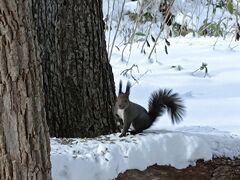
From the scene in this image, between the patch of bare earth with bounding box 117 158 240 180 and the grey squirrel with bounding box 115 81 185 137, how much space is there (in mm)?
299

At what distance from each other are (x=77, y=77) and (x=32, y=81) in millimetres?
1404

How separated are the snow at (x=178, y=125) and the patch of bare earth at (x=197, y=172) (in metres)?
0.03

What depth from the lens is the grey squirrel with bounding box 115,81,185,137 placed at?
3248 mm

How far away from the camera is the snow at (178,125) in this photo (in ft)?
9.57

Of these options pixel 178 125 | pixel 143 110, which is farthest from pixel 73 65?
pixel 178 125

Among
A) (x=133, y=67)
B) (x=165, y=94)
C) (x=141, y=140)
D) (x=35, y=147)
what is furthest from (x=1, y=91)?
(x=133, y=67)

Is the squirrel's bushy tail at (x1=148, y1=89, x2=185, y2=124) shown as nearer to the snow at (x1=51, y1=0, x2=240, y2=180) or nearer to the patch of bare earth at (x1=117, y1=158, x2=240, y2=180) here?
the snow at (x1=51, y1=0, x2=240, y2=180)

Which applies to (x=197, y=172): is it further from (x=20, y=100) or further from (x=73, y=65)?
(x=20, y=100)

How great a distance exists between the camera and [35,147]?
219 cm

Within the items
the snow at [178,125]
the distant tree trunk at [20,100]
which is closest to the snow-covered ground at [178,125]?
the snow at [178,125]

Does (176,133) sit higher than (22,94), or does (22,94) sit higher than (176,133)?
(22,94)

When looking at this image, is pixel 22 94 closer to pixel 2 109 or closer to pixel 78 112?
pixel 2 109

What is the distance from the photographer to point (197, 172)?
122 inches

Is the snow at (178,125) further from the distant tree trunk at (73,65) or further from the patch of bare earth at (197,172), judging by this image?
the distant tree trunk at (73,65)
